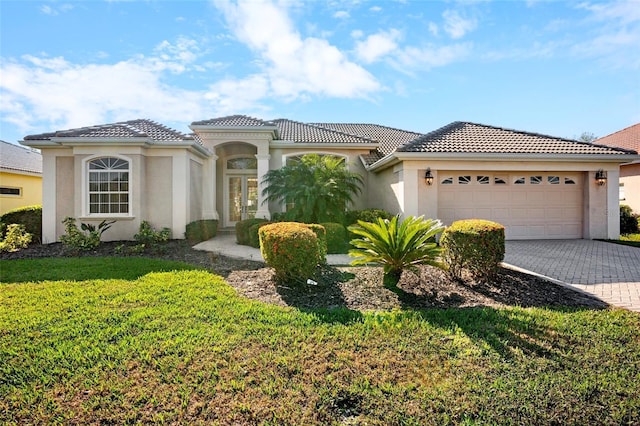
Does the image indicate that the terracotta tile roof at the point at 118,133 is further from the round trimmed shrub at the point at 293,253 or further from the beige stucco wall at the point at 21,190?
the beige stucco wall at the point at 21,190

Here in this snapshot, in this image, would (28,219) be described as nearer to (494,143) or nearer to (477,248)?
(477,248)

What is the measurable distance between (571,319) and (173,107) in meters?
12.7

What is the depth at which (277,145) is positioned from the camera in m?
15.8

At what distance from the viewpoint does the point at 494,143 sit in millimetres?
13102

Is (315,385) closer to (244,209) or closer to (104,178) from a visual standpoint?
(104,178)

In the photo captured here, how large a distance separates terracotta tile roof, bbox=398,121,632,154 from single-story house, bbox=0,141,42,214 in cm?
2025

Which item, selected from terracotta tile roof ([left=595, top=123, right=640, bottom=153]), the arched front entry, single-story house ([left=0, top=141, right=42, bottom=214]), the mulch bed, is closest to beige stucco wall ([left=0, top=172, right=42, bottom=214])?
single-story house ([left=0, top=141, right=42, bottom=214])

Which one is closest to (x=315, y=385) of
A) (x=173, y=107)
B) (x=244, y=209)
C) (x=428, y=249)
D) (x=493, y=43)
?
(x=428, y=249)

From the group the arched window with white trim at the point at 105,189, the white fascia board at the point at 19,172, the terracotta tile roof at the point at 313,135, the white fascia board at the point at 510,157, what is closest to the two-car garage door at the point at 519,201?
the white fascia board at the point at 510,157

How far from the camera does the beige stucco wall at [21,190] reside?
17.8 meters

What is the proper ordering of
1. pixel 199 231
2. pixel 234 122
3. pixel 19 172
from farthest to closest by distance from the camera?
pixel 19 172
pixel 234 122
pixel 199 231

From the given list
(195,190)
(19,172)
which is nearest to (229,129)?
(195,190)

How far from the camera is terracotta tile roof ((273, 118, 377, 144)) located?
629 inches

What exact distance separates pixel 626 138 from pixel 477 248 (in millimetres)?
23909
